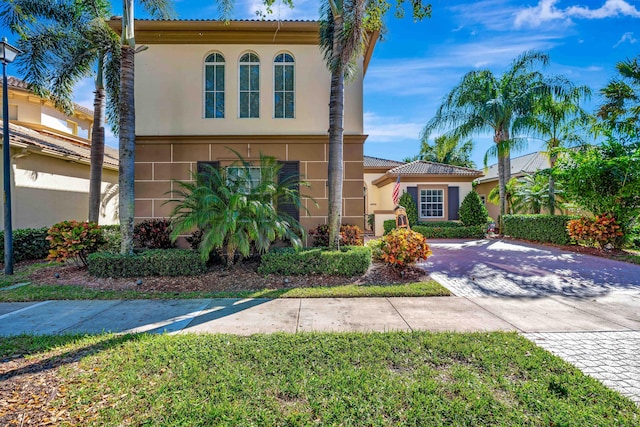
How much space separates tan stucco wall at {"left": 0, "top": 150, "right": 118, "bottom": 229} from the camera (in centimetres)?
1009

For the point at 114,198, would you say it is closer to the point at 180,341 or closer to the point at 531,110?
the point at 180,341

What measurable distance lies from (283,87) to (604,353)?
959cm

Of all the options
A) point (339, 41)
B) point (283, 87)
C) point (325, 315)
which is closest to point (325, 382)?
point (325, 315)

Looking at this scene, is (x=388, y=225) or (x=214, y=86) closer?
(x=214, y=86)

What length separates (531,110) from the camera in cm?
1490

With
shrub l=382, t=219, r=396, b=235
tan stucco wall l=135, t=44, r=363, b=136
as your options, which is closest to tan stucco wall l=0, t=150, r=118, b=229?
tan stucco wall l=135, t=44, r=363, b=136

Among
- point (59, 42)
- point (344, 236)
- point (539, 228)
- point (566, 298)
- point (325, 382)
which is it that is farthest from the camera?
point (539, 228)

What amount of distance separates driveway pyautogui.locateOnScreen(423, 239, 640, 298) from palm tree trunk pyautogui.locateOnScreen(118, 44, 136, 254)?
7731 mm

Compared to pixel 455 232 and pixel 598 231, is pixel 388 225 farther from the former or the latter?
pixel 598 231

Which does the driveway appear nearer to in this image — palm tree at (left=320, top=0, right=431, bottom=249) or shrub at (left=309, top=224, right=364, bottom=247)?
shrub at (left=309, top=224, right=364, bottom=247)

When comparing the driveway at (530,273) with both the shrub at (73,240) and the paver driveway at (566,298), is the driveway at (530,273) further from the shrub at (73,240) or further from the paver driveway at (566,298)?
the shrub at (73,240)

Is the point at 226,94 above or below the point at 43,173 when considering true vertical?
above

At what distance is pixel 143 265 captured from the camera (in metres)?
7.02

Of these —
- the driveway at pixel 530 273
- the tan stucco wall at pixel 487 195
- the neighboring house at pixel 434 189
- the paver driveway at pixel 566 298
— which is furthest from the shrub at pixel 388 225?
the tan stucco wall at pixel 487 195
